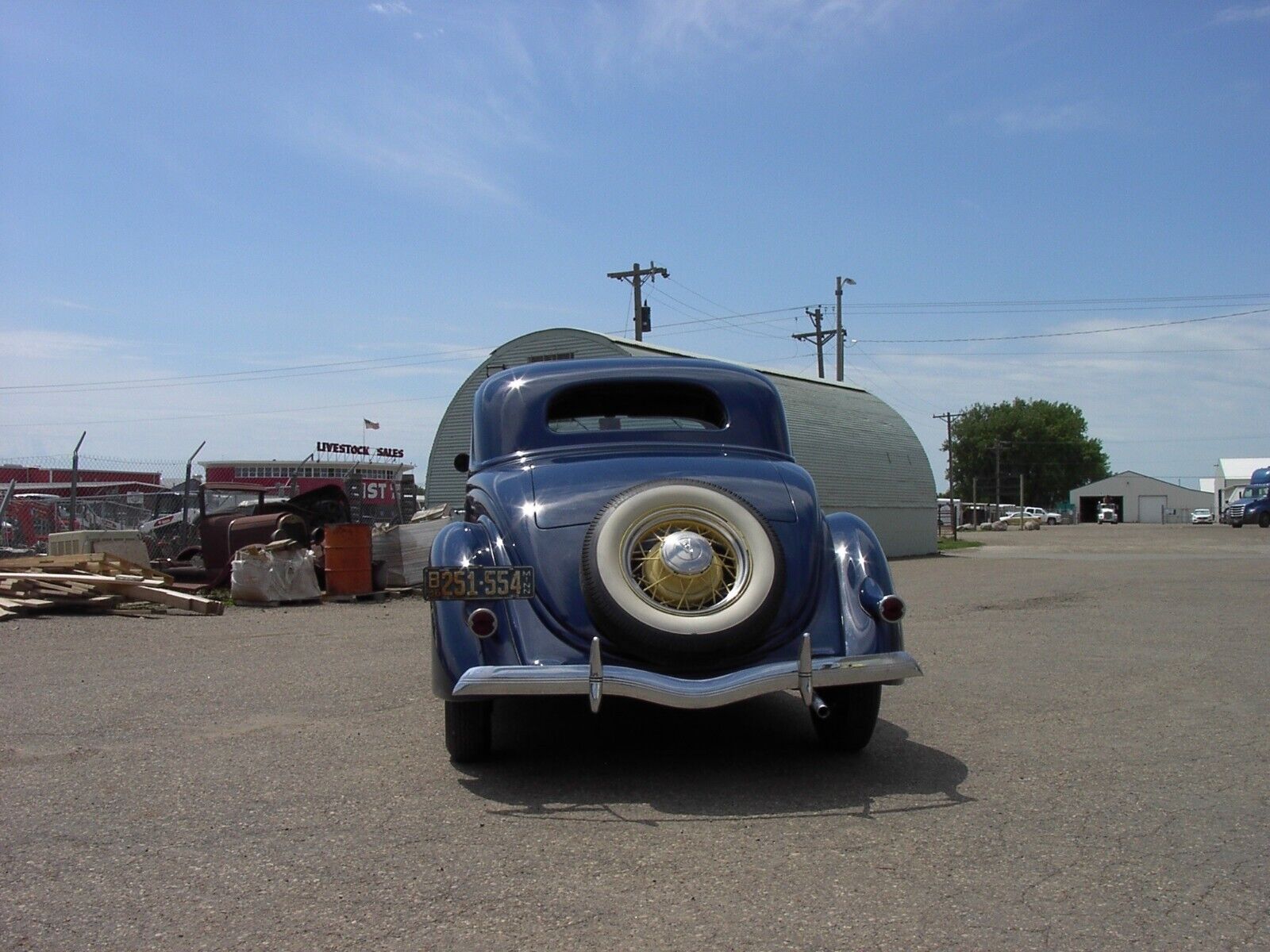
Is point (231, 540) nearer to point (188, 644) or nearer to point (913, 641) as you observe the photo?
point (188, 644)

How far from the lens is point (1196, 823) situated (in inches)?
157

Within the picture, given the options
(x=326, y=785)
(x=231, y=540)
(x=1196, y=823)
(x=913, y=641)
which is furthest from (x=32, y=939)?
(x=231, y=540)

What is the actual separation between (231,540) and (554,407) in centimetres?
942

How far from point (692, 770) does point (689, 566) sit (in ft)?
3.10

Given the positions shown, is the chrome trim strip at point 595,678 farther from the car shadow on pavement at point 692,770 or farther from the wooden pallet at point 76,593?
the wooden pallet at point 76,593

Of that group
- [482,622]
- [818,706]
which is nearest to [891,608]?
[818,706]

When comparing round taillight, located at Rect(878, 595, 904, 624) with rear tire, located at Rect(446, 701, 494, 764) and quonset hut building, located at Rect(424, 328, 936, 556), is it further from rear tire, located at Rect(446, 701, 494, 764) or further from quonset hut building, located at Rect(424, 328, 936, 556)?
quonset hut building, located at Rect(424, 328, 936, 556)

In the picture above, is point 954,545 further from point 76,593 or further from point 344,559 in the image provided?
point 76,593

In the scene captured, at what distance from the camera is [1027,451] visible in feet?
346

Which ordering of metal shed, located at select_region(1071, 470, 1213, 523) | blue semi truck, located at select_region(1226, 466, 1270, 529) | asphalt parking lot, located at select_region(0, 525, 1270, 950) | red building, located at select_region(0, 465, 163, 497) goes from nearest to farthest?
asphalt parking lot, located at select_region(0, 525, 1270, 950) → red building, located at select_region(0, 465, 163, 497) → blue semi truck, located at select_region(1226, 466, 1270, 529) → metal shed, located at select_region(1071, 470, 1213, 523)

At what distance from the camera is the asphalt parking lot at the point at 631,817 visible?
310 cm

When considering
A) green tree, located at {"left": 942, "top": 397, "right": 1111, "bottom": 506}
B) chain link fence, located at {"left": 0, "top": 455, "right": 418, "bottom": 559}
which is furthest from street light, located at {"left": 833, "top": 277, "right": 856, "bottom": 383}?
green tree, located at {"left": 942, "top": 397, "right": 1111, "bottom": 506}

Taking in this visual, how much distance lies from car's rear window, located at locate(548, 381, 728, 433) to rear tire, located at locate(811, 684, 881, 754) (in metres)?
1.84

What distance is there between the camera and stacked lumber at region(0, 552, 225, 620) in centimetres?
1157
